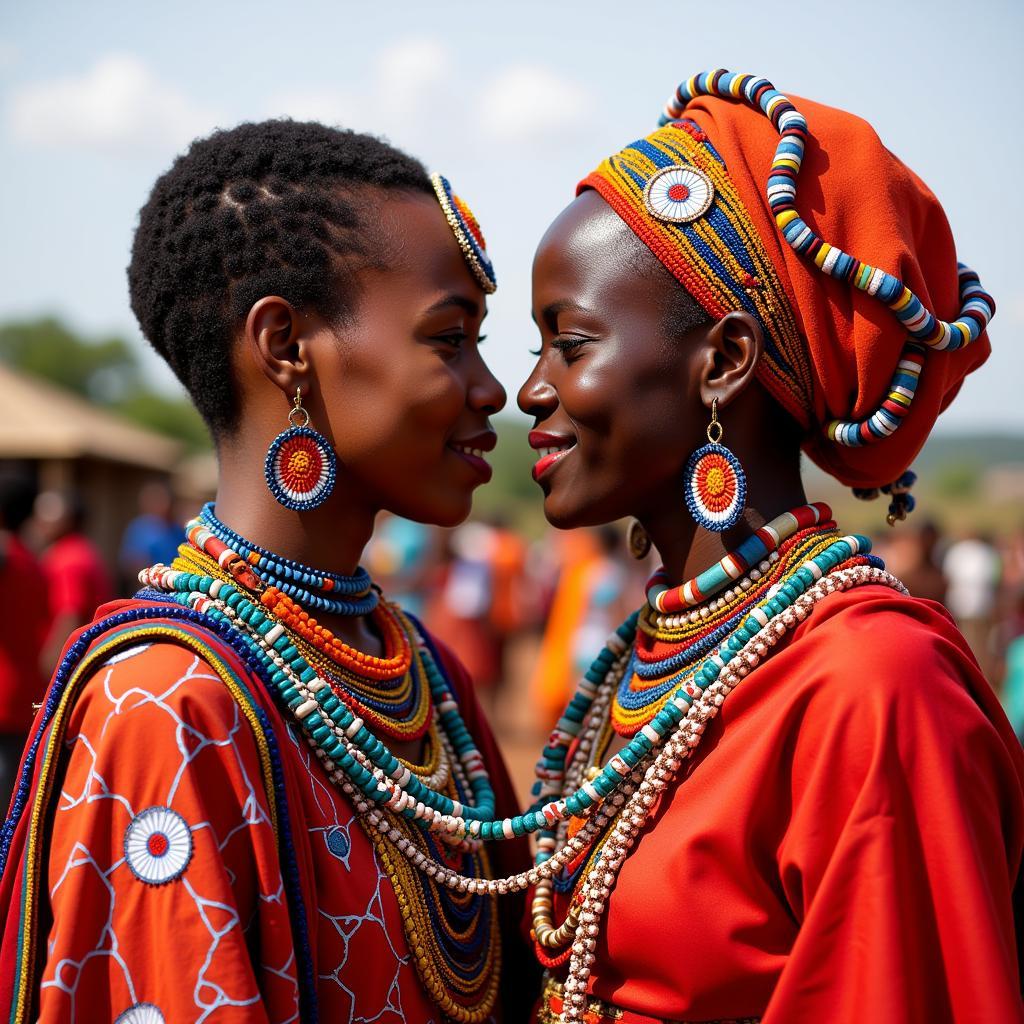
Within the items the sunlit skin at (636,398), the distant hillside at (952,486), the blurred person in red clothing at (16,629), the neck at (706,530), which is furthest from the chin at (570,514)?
the distant hillside at (952,486)

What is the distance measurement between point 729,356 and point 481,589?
8.40 meters

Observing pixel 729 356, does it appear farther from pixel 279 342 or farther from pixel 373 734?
pixel 373 734

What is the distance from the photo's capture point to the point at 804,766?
212 centimetres

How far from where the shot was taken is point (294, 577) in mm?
2566

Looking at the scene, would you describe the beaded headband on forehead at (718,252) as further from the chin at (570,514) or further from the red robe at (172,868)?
the red robe at (172,868)

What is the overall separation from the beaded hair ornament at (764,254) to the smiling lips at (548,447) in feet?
1.35

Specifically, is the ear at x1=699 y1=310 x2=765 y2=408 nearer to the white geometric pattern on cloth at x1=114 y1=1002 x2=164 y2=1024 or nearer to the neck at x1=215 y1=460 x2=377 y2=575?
the neck at x1=215 y1=460 x2=377 y2=575

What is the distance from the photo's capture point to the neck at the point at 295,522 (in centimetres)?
259

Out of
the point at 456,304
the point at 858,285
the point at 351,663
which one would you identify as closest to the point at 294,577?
the point at 351,663

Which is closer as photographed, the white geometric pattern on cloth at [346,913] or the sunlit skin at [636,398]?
the white geometric pattern on cloth at [346,913]

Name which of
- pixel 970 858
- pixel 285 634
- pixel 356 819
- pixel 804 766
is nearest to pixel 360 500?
pixel 285 634

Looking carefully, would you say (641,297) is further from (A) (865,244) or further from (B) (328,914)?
(B) (328,914)

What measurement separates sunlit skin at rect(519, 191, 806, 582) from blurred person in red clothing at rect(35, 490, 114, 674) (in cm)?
551

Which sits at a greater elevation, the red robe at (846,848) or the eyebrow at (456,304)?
the eyebrow at (456,304)
